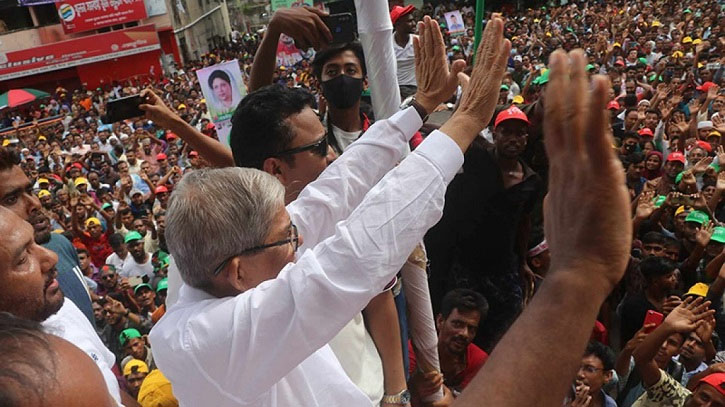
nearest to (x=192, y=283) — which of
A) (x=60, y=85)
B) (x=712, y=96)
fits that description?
(x=712, y=96)

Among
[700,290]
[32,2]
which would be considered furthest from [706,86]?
[32,2]

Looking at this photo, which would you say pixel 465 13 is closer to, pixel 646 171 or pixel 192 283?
pixel 646 171

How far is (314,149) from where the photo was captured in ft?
5.91

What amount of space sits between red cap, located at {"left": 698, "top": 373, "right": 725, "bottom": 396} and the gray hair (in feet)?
7.30

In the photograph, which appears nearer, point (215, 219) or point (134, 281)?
point (215, 219)

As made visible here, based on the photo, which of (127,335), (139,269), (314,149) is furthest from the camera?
(139,269)

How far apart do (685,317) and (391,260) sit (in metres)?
2.13

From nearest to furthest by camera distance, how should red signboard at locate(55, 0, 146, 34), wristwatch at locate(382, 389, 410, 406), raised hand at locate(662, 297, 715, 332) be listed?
wristwatch at locate(382, 389, 410, 406)
raised hand at locate(662, 297, 715, 332)
red signboard at locate(55, 0, 146, 34)

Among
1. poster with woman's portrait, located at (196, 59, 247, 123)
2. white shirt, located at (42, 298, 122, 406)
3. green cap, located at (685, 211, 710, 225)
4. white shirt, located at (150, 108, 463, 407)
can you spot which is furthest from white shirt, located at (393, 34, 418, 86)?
white shirt, located at (150, 108, 463, 407)

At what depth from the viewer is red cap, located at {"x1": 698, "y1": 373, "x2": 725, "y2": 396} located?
8.21ft

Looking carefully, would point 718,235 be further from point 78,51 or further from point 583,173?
point 78,51

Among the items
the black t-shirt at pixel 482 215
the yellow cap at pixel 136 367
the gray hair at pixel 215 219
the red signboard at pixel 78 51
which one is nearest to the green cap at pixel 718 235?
the black t-shirt at pixel 482 215

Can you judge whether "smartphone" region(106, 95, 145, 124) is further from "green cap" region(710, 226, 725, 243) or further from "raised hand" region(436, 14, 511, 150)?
"green cap" region(710, 226, 725, 243)

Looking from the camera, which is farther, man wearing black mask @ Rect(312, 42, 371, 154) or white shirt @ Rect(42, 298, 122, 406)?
man wearing black mask @ Rect(312, 42, 371, 154)
